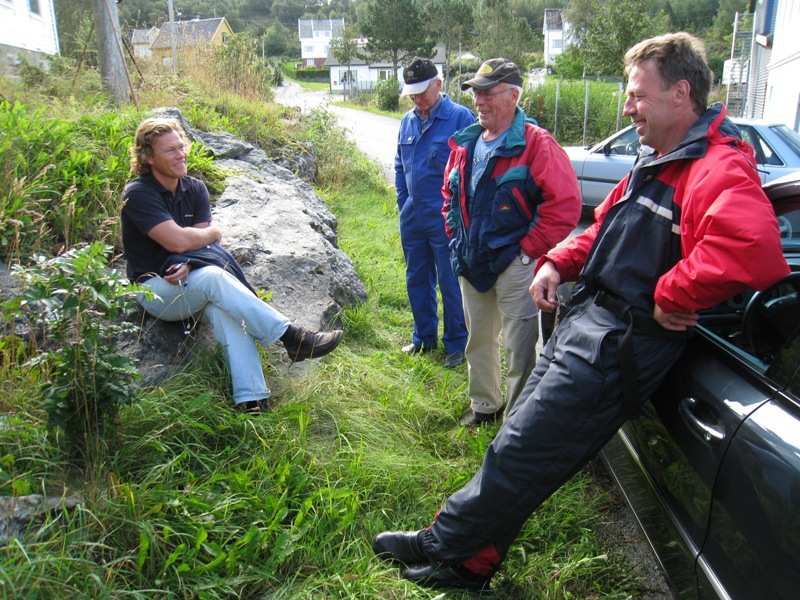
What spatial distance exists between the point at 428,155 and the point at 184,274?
2.07m

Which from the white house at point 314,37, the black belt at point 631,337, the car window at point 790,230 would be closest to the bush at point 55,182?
the black belt at point 631,337

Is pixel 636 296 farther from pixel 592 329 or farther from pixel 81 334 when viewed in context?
pixel 81 334

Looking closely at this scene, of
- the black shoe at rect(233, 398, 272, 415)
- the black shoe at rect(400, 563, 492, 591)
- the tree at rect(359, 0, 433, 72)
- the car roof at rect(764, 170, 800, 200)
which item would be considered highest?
the tree at rect(359, 0, 433, 72)

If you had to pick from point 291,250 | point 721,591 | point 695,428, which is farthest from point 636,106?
point 291,250

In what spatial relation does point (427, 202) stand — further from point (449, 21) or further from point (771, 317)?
point (449, 21)

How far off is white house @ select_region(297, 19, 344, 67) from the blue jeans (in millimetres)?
104575

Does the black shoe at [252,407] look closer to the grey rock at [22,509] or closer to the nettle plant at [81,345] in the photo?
the nettle plant at [81,345]

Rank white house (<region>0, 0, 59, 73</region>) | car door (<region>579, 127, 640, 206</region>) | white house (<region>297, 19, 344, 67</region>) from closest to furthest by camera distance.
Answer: car door (<region>579, 127, 640, 206</region>) < white house (<region>0, 0, 59, 73</region>) < white house (<region>297, 19, 344, 67</region>)

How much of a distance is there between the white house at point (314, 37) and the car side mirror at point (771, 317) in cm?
10592

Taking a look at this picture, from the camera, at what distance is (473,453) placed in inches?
142

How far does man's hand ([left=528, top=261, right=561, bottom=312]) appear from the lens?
2.84 m

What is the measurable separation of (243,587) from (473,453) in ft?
5.25

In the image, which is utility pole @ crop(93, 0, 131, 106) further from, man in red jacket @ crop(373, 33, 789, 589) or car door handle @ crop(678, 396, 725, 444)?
car door handle @ crop(678, 396, 725, 444)

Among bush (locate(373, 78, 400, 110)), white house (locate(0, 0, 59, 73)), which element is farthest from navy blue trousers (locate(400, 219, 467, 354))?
bush (locate(373, 78, 400, 110))
